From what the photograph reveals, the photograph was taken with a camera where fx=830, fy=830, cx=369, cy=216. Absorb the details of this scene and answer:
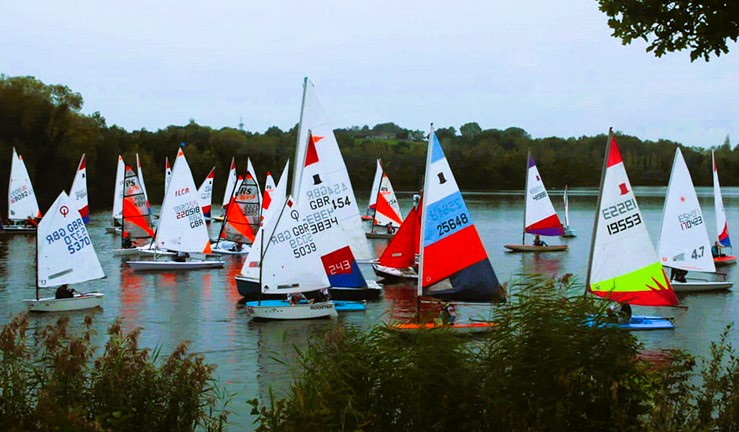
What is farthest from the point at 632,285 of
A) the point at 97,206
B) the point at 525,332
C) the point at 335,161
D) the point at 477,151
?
the point at 477,151

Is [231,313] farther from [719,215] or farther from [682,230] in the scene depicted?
[719,215]

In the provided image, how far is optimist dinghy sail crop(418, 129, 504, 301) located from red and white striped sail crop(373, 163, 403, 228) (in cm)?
3416

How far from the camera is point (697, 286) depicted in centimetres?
3694

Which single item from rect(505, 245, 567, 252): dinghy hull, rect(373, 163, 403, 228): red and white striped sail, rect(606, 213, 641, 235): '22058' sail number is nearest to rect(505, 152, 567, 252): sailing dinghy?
rect(505, 245, 567, 252): dinghy hull

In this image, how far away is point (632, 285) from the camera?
1033 inches

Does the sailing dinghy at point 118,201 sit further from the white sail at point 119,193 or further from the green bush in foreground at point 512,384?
the green bush in foreground at point 512,384

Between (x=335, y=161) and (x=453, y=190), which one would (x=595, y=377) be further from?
(x=335, y=161)

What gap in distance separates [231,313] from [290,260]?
4.83 meters

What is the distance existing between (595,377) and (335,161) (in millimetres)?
21134

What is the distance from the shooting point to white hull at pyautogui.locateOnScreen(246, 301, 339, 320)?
28.6 m

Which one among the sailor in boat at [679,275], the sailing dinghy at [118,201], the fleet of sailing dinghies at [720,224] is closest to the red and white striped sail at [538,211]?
the fleet of sailing dinghies at [720,224]

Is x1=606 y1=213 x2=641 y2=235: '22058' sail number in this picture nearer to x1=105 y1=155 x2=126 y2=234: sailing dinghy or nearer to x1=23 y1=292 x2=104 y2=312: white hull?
x1=23 y1=292 x2=104 y2=312: white hull

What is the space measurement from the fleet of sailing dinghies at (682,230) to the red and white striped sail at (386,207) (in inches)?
1090

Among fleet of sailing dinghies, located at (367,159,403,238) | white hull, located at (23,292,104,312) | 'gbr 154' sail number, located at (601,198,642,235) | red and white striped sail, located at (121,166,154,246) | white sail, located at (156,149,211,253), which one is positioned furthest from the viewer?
fleet of sailing dinghies, located at (367,159,403,238)
